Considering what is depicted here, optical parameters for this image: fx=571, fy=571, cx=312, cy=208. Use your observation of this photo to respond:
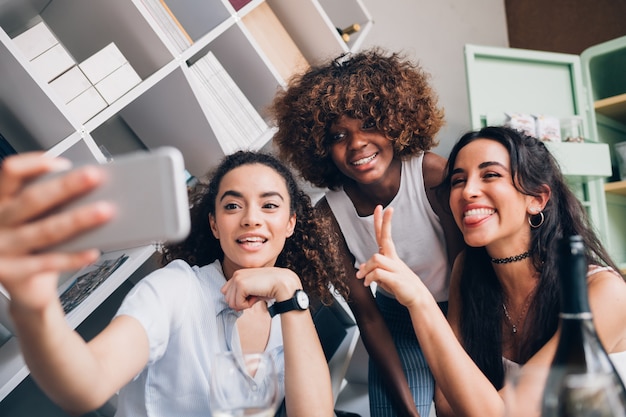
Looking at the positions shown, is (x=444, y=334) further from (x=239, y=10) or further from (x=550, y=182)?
(x=239, y=10)

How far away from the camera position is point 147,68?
Result: 1.90 meters

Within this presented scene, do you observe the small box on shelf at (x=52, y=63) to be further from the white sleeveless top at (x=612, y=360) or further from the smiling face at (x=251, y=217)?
the white sleeveless top at (x=612, y=360)

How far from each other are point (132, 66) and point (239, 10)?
43 cm

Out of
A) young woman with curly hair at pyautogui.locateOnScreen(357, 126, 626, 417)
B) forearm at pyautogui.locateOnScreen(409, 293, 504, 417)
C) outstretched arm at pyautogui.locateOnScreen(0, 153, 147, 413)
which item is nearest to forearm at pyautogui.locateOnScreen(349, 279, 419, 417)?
young woman with curly hair at pyautogui.locateOnScreen(357, 126, 626, 417)

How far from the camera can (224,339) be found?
4.28ft

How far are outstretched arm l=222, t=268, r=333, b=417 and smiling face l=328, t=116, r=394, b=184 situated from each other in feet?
1.87

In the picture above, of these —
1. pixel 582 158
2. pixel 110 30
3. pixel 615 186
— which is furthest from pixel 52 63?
pixel 615 186

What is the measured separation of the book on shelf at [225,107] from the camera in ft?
6.51

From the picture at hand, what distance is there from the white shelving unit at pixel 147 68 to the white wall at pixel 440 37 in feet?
2.34

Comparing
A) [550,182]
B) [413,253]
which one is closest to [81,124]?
[413,253]

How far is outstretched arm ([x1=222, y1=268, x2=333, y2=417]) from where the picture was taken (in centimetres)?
119

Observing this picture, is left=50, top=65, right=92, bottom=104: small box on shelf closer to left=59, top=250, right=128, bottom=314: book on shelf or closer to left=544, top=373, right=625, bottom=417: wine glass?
left=59, top=250, right=128, bottom=314: book on shelf

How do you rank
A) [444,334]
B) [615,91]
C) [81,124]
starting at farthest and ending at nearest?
[615,91] → [81,124] → [444,334]

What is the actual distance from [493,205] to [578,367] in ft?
2.75
